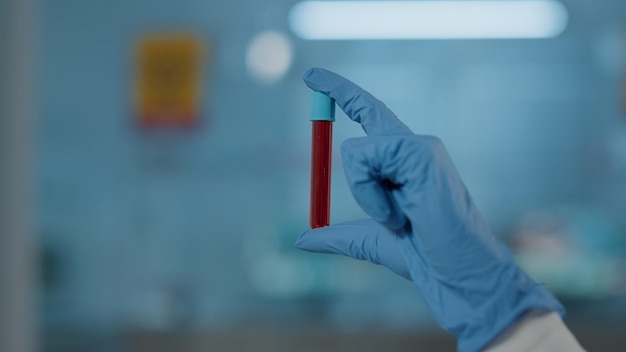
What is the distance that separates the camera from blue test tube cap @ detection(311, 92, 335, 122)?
75 cm

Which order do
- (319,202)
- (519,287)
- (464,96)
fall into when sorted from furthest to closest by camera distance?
(464,96), (319,202), (519,287)

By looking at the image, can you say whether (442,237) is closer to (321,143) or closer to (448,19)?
(321,143)

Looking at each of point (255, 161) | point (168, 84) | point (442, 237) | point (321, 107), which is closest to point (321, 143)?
point (321, 107)

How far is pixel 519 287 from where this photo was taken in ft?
2.13

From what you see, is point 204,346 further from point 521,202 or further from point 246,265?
point 521,202

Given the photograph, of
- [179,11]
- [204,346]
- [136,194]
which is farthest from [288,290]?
[179,11]

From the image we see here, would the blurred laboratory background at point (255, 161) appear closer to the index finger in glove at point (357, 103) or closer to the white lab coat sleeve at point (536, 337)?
the index finger in glove at point (357, 103)

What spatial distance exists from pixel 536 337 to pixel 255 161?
1.52 meters

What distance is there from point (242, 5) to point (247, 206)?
1.83 ft

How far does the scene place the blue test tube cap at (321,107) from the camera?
75 cm

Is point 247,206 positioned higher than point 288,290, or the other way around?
point 247,206

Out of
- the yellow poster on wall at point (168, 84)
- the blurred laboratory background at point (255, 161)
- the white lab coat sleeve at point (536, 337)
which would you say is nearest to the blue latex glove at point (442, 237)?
the white lab coat sleeve at point (536, 337)

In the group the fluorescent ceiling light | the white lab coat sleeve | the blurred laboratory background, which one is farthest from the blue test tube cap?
the fluorescent ceiling light

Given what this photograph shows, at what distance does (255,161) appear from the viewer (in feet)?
6.95
